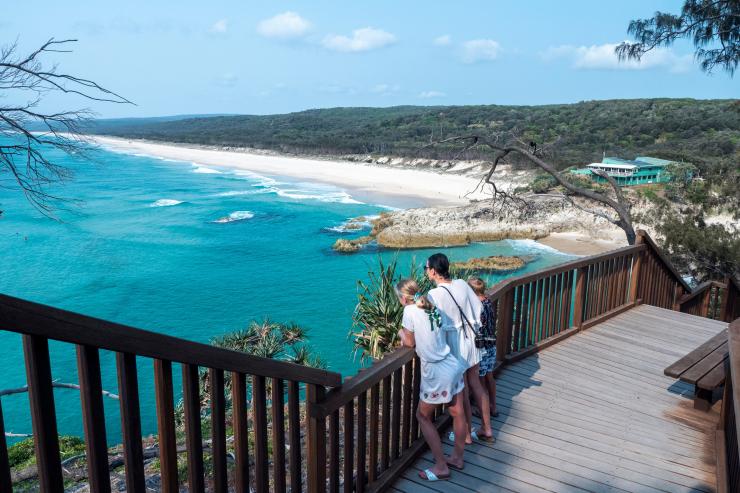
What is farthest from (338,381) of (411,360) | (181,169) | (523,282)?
(181,169)

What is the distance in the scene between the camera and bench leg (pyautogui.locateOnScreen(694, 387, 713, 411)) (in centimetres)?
488

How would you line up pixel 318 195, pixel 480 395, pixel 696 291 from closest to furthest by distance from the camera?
pixel 480 395
pixel 696 291
pixel 318 195

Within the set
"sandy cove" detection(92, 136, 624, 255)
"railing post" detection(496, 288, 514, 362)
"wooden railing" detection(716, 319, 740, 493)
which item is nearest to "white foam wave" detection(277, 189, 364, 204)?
"sandy cove" detection(92, 136, 624, 255)

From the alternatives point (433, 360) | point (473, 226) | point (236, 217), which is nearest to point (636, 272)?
point (433, 360)

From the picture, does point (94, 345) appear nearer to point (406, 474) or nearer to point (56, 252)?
point (406, 474)

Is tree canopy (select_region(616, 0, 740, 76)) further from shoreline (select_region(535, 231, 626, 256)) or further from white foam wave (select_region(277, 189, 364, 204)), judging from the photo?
white foam wave (select_region(277, 189, 364, 204))

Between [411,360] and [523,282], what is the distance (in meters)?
2.06

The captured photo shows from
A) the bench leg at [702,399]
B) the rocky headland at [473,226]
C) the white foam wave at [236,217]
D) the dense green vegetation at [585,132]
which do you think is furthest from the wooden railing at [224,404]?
the white foam wave at [236,217]

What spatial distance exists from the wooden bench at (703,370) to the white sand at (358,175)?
3041 centimetres

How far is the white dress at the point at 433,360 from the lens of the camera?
3.33 m

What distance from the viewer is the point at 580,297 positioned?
6492 millimetres

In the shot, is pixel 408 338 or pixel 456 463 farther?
pixel 456 463

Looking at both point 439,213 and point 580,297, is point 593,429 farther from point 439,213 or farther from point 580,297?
point 439,213

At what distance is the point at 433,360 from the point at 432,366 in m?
0.04
